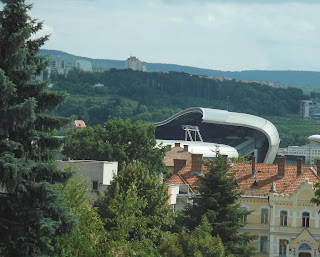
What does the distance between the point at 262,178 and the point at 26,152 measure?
46.8m

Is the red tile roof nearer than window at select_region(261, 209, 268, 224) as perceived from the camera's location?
No

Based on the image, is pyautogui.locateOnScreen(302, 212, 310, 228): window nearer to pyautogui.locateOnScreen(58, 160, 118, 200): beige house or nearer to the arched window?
the arched window

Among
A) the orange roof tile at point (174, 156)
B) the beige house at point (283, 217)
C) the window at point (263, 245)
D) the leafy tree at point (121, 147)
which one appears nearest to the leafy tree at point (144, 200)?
the beige house at point (283, 217)

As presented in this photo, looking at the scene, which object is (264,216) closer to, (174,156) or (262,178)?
(262,178)

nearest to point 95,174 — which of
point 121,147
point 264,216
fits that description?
point 264,216

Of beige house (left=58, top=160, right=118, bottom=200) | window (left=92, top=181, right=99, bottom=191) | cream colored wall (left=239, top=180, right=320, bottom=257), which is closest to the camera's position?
beige house (left=58, top=160, right=118, bottom=200)

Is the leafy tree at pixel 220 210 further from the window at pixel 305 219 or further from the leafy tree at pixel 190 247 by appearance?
the window at pixel 305 219

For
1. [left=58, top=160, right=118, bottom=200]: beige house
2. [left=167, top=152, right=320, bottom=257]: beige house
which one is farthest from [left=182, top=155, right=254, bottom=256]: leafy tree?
[left=167, top=152, right=320, bottom=257]: beige house

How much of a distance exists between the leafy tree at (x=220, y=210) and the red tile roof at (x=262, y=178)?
14.3 meters

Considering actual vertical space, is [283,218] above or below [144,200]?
below

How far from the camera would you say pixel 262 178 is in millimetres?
79312

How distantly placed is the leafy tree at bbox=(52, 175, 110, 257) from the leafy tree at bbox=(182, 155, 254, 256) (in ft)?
56.1

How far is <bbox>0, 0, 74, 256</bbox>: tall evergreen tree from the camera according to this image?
3269cm

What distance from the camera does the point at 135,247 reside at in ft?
144
